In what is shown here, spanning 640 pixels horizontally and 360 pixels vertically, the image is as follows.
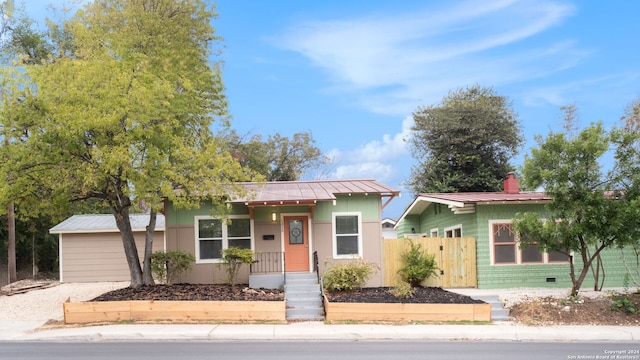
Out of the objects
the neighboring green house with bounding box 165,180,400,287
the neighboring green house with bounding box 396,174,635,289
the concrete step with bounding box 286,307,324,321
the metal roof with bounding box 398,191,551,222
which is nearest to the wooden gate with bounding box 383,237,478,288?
the neighboring green house with bounding box 396,174,635,289

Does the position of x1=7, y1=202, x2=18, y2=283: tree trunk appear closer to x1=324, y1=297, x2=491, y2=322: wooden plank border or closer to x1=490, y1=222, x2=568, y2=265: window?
x1=324, y1=297, x2=491, y2=322: wooden plank border

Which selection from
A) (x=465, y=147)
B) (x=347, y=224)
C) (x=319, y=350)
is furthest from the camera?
(x=465, y=147)

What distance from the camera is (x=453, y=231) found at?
71.2 feet

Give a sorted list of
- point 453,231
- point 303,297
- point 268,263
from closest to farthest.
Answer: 1. point 303,297
2. point 268,263
3. point 453,231

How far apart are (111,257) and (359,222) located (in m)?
12.1

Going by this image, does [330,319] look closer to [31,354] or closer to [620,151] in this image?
[31,354]

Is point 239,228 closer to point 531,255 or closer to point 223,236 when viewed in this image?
point 223,236

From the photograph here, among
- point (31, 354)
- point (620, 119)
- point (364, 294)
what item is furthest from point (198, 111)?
point (620, 119)

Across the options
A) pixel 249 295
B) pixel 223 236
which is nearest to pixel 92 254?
pixel 223 236

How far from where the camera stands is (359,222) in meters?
A: 19.2

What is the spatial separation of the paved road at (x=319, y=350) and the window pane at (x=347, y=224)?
7.21 meters

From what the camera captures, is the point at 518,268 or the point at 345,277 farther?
the point at 518,268

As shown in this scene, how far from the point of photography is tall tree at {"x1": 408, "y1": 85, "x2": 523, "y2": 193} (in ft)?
119

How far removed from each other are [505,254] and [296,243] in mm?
6982
